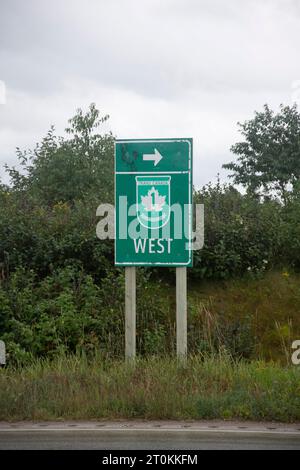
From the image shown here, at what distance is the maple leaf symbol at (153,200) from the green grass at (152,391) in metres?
2.47

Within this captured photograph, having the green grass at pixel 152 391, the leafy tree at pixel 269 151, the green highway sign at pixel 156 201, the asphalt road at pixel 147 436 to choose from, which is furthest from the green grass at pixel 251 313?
the leafy tree at pixel 269 151

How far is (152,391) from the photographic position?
948 centimetres

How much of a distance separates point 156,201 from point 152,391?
3.52m

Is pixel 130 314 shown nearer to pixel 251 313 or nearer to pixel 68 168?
pixel 251 313

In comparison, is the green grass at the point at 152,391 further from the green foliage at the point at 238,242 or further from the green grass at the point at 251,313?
the green foliage at the point at 238,242

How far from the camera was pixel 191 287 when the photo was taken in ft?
50.1

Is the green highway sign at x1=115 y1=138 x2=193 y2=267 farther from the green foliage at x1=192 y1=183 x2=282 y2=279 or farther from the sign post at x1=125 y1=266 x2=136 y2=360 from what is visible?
the green foliage at x1=192 y1=183 x2=282 y2=279

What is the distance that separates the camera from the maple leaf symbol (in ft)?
39.2

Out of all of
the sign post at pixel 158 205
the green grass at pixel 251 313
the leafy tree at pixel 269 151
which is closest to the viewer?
the sign post at pixel 158 205

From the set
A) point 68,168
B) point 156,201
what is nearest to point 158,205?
point 156,201

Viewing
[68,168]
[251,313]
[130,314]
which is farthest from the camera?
[68,168]

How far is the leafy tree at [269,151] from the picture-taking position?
36.7 meters
